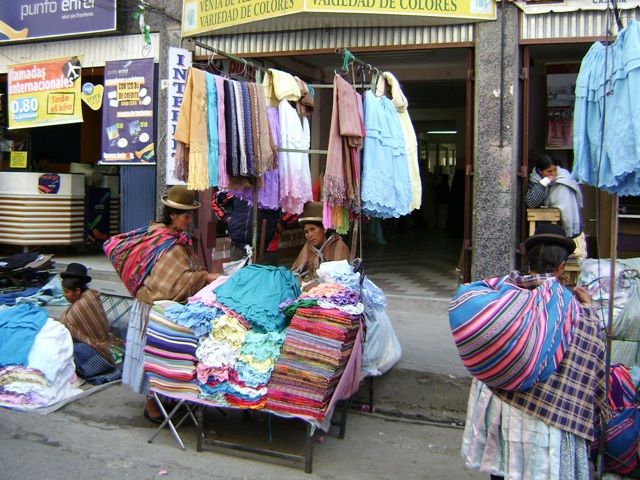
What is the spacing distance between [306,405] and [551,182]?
425 centimetres

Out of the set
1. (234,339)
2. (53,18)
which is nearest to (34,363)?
(234,339)

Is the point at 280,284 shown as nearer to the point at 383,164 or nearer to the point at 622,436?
the point at 383,164

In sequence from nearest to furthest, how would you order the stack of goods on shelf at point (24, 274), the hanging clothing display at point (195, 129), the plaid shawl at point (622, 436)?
the plaid shawl at point (622, 436)
the hanging clothing display at point (195, 129)
the stack of goods on shelf at point (24, 274)

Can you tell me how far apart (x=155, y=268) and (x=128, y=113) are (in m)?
4.98

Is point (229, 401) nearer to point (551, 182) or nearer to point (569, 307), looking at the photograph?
point (569, 307)

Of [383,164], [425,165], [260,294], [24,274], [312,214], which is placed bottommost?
[24,274]

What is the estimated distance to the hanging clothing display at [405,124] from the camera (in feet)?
17.3

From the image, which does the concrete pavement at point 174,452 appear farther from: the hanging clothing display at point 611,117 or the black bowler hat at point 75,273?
the hanging clothing display at point 611,117

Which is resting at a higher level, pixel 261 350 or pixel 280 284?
pixel 280 284

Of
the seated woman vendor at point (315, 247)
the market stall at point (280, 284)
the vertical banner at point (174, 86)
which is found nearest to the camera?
the market stall at point (280, 284)

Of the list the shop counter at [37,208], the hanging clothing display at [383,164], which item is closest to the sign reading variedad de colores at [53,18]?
the shop counter at [37,208]

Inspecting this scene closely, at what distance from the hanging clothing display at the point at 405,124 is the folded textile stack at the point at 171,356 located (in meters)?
2.07

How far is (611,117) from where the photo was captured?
3.71m

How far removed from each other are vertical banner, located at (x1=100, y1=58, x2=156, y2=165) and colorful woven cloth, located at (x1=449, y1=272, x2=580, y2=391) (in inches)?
277
